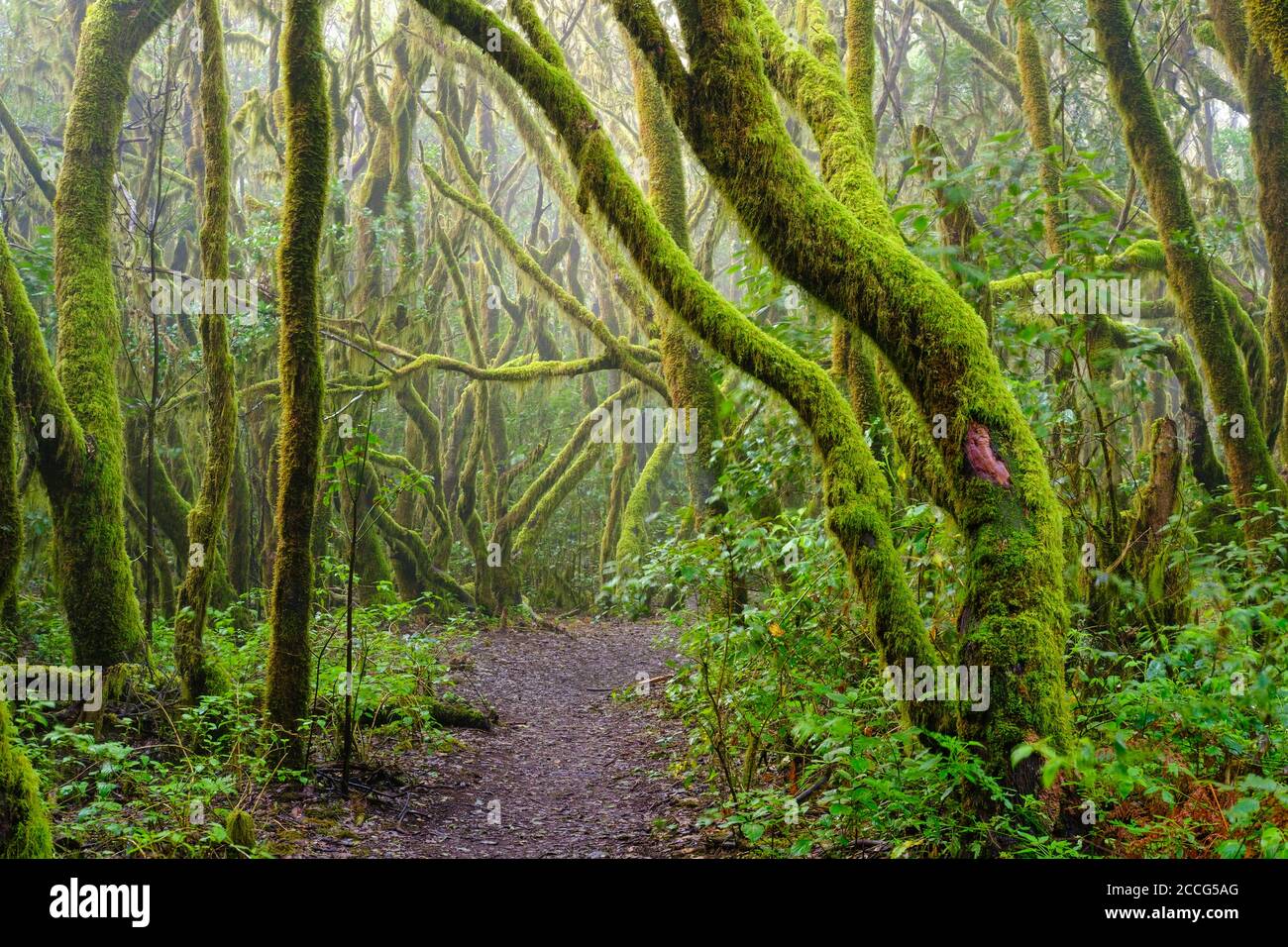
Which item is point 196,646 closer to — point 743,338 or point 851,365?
point 743,338

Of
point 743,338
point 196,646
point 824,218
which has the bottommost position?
point 196,646

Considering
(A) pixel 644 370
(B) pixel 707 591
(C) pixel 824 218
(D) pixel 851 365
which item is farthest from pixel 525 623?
(C) pixel 824 218

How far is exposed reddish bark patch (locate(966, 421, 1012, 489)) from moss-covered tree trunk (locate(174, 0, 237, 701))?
5.03m

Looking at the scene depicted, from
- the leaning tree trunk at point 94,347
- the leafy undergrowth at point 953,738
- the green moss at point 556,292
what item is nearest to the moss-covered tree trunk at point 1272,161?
the leafy undergrowth at point 953,738

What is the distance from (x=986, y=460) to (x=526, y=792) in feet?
14.3

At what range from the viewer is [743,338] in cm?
483

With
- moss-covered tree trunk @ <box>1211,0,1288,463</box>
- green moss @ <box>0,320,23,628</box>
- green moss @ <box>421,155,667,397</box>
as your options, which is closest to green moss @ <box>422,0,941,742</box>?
green moss @ <box>0,320,23,628</box>

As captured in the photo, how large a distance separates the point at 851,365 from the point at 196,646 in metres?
4.97

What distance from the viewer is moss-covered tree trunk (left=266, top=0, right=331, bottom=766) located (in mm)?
6191

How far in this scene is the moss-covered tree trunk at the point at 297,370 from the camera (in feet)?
20.3

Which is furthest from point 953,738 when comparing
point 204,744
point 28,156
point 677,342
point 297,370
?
point 28,156

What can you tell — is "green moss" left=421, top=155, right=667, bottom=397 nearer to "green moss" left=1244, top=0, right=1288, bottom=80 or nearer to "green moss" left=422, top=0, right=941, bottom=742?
"green moss" left=422, top=0, right=941, bottom=742

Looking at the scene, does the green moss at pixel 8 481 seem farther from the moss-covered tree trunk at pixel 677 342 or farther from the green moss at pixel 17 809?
the moss-covered tree trunk at pixel 677 342

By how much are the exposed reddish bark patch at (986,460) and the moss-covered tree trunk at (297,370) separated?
13.9ft
